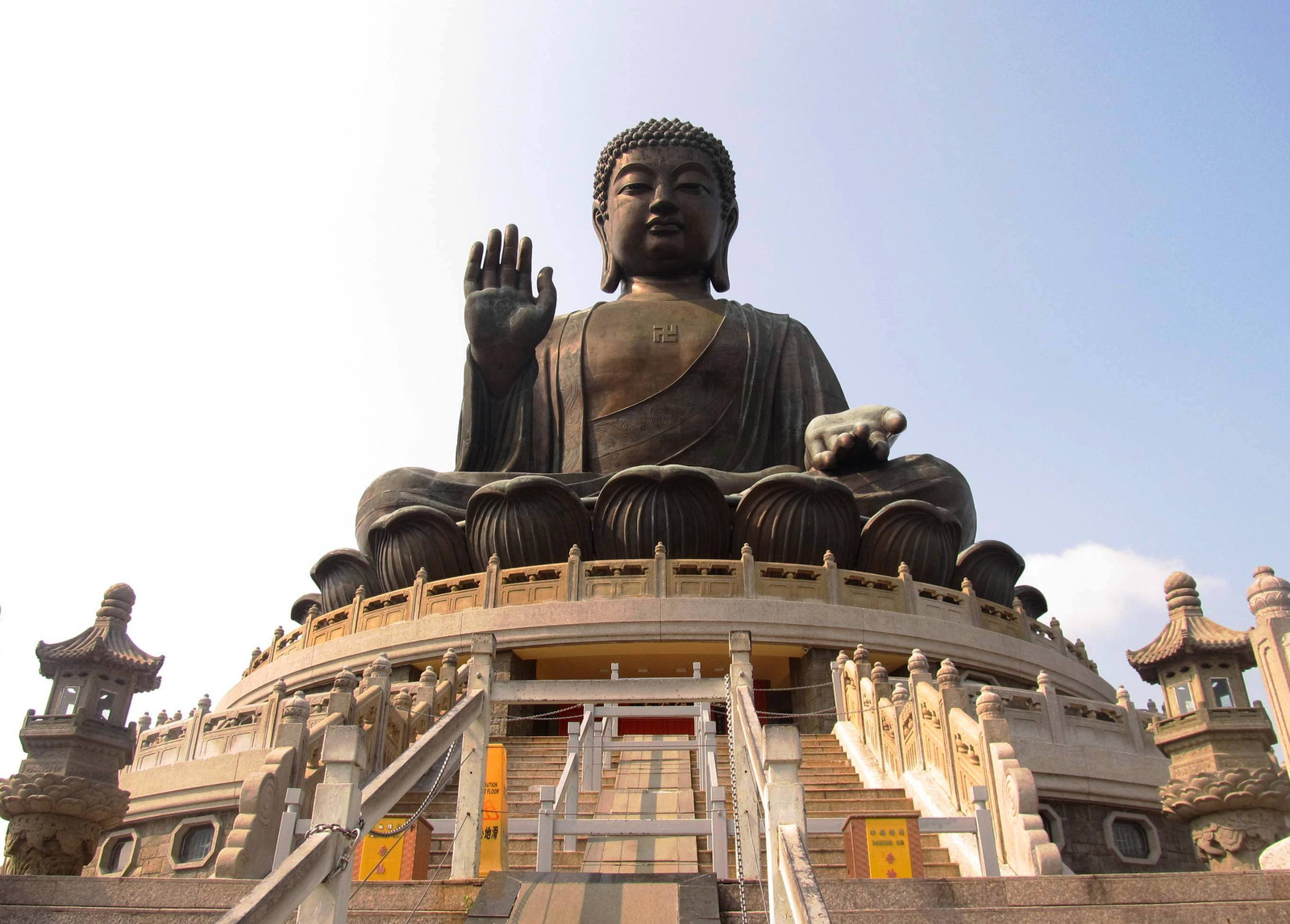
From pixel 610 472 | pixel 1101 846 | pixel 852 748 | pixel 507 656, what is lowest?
pixel 1101 846

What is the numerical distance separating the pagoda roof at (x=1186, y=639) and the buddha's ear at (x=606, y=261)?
11584mm

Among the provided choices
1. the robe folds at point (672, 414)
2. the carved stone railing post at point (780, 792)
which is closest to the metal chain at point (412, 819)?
the carved stone railing post at point (780, 792)

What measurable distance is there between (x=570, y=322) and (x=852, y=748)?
1032 centimetres

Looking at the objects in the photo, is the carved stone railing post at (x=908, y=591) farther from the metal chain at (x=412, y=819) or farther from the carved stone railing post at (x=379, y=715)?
the metal chain at (x=412, y=819)

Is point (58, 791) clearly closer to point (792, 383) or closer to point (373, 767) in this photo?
point (373, 767)

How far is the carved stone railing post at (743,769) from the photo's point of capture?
3.94m

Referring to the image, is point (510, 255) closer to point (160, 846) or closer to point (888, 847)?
point (160, 846)

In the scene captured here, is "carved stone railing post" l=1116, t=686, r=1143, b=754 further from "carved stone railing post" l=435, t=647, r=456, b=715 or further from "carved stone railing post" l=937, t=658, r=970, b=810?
"carved stone railing post" l=435, t=647, r=456, b=715

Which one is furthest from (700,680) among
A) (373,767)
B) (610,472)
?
(610,472)

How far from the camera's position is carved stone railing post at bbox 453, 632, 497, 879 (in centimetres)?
417

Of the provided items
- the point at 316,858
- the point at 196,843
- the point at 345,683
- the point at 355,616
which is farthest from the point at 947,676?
the point at 355,616

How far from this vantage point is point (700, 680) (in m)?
4.71

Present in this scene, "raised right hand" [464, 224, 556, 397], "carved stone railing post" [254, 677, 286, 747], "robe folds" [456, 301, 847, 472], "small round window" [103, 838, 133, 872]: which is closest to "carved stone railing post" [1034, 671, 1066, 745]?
"carved stone railing post" [254, 677, 286, 747]

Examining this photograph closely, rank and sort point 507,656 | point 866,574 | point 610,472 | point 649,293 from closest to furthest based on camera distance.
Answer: point 507,656
point 866,574
point 610,472
point 649,293
